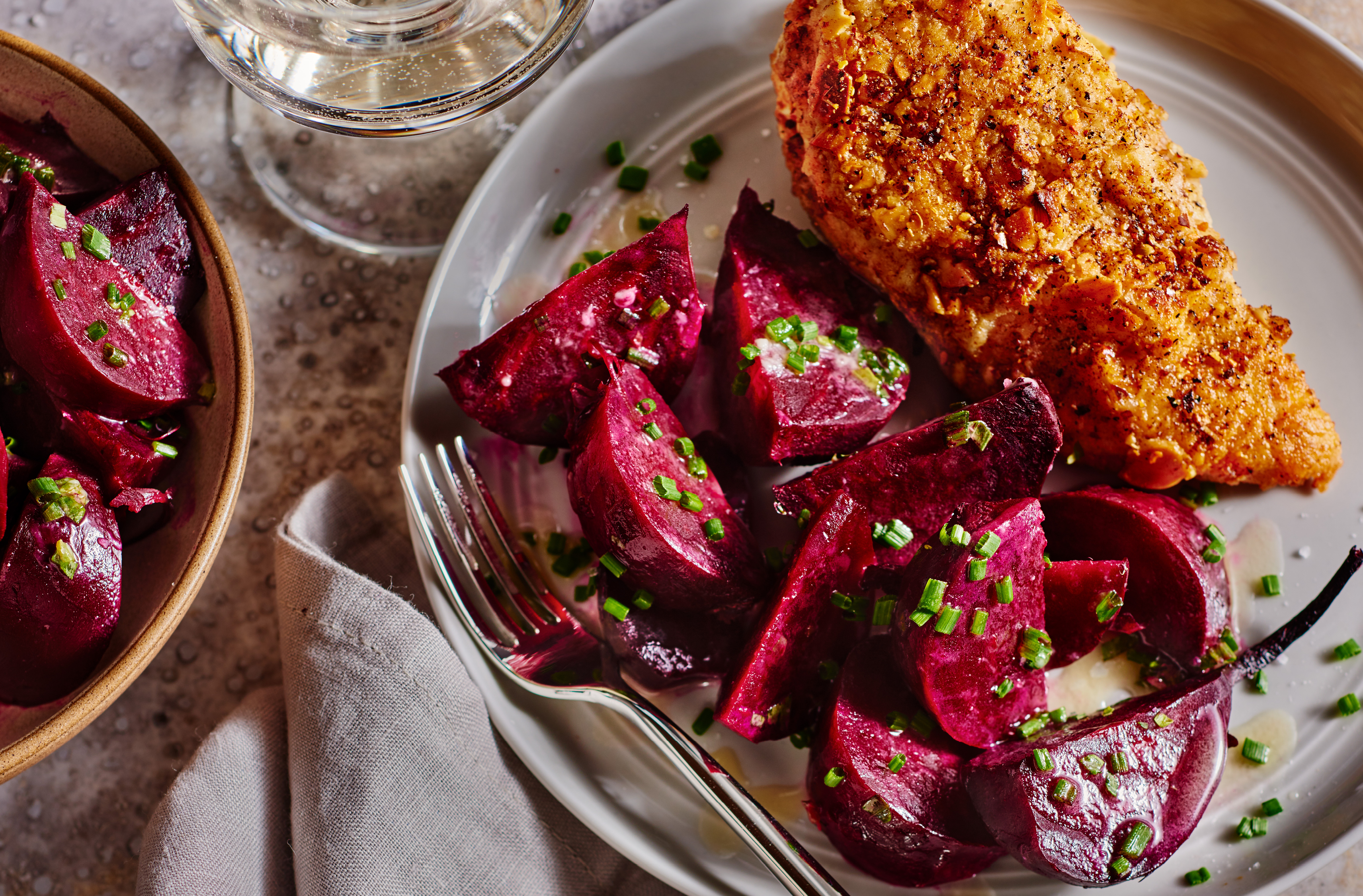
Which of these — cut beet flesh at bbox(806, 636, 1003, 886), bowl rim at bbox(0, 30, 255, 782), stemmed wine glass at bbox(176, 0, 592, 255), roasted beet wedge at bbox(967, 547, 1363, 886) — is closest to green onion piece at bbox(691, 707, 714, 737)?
cut beet flesh at bbox(806, 636, 1003, 886)

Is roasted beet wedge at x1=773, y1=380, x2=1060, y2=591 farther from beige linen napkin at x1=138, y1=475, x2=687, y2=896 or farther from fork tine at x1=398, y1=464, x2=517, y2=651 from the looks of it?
beige linen napkin at x1=138, y1=475, x2=687, y2=896

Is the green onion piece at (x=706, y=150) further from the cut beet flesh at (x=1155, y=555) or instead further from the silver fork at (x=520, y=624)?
the cut beet flesh at (x=1155, y=555)

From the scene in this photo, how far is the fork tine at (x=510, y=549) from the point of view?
2.15 meters

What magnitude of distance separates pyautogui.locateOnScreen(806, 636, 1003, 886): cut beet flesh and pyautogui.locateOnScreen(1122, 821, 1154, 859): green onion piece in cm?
25

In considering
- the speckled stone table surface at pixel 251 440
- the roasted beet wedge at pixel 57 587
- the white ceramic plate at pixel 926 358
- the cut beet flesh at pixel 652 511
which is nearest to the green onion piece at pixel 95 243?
the roasted beet wedge at pixel 57 587

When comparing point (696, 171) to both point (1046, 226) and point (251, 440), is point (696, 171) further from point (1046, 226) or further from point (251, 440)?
point (251, 440)

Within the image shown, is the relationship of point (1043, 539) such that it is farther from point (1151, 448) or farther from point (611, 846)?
point (611, 846)

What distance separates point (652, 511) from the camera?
1929 millimetres

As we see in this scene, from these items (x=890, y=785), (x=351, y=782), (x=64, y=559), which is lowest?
(x=351, y=782)

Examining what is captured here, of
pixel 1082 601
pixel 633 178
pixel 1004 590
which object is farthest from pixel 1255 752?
pixel 633 178

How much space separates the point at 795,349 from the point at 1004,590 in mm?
643

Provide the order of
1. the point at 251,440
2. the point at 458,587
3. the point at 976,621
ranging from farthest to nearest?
the point at 251,440
the point at 458,587
the point at 976,621

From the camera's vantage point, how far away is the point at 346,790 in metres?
2.07

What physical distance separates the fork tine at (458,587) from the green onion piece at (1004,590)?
101cm
